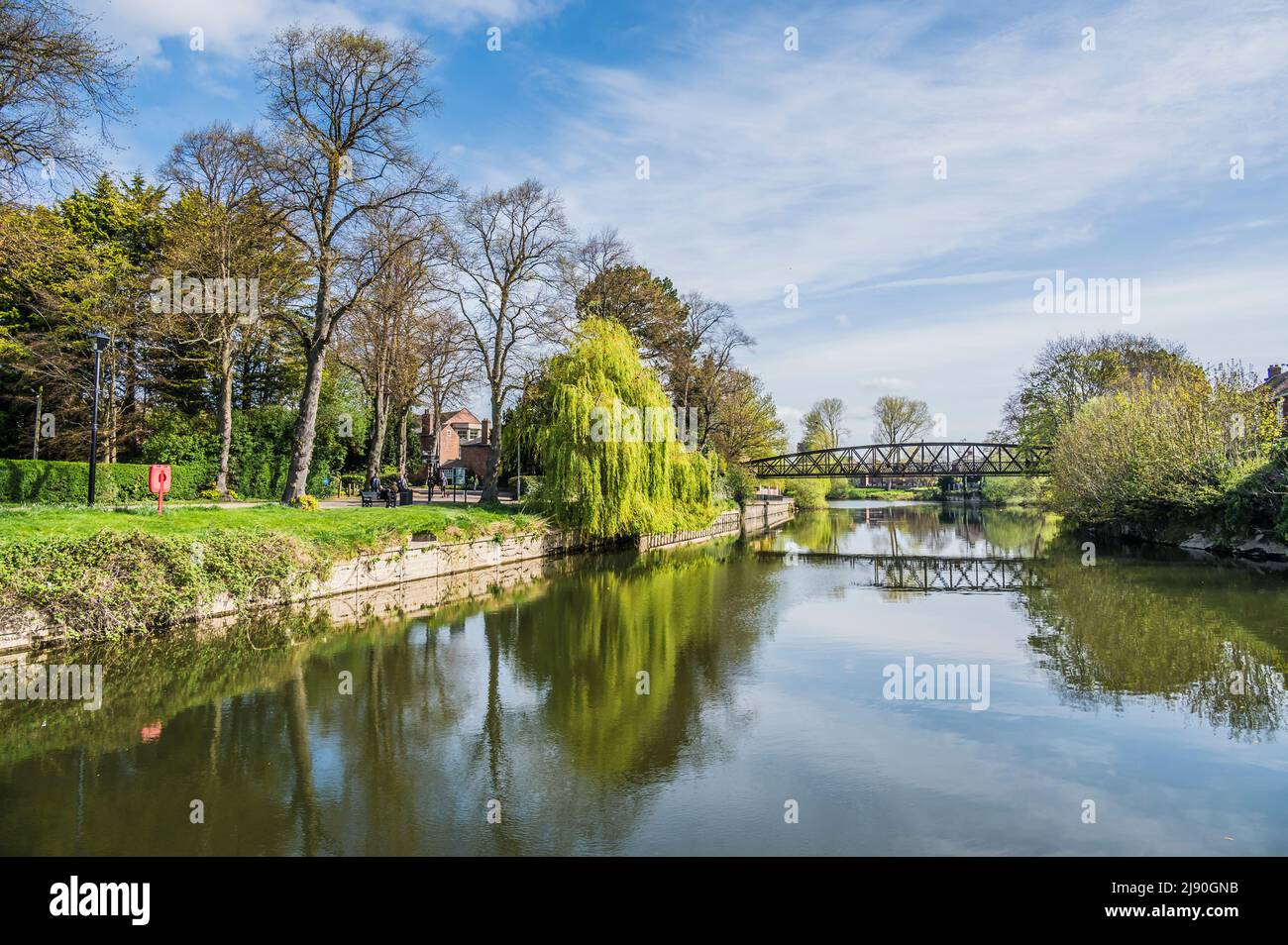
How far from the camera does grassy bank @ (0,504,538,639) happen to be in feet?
35.9

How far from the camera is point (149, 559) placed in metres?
12.3

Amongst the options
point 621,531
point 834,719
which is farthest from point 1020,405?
point 834,719

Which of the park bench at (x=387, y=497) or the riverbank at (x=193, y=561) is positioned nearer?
the riverbank at (x=193, y=561)

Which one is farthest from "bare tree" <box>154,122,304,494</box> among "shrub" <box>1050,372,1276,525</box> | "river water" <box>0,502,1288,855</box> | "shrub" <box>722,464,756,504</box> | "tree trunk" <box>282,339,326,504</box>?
"shrub" <box>1050,372,1276,525</box>

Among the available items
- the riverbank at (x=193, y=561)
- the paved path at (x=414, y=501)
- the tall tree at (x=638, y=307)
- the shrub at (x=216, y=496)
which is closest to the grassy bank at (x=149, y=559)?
the riverbank at (x=193, y=561)

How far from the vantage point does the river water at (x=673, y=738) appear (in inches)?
241

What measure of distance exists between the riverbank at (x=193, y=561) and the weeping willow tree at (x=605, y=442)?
13.0 ft

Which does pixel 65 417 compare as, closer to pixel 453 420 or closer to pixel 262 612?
pixel 262 612

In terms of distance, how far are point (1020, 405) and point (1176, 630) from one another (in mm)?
43913

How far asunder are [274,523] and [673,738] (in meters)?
10.8

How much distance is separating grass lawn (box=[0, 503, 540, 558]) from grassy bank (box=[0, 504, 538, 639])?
25mm

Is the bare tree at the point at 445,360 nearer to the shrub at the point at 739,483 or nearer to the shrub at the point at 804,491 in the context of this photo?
the shrub at the point at 739,483

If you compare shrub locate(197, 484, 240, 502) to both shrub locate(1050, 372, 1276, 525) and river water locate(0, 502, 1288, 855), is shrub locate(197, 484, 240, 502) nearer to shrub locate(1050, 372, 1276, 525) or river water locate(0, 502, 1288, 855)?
river water locate(0, 502, 1288, 855)

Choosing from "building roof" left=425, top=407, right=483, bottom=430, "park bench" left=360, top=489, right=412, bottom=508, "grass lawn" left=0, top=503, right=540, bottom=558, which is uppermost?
"building roof" left=425, top=407, right=483, bottom=430
